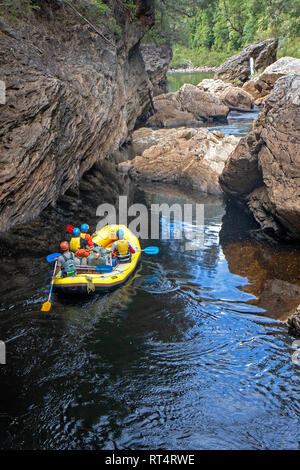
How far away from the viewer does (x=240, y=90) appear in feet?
86.8

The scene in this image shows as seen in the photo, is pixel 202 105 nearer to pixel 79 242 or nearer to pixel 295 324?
pixel 79 242

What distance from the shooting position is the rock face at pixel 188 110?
23.9 m

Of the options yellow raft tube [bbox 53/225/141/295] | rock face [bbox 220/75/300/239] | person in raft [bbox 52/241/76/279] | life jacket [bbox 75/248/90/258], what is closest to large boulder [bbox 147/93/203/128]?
rock face [bbox 220/75/300/239]

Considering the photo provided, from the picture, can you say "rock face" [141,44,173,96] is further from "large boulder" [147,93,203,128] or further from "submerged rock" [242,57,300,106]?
"submerged rock" [242,57,300,106]

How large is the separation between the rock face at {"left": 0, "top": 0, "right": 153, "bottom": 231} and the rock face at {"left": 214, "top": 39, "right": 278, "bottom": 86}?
1537 cm

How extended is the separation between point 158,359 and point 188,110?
2159 cm

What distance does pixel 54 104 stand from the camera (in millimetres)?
10289

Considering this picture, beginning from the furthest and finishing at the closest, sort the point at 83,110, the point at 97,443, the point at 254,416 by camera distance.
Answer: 1. the point at 83,110
2. the point at 254,416
3. the point at 97,443

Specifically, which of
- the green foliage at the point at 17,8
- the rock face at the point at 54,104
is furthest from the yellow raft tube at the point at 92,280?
the green foliage at the point at 17,8

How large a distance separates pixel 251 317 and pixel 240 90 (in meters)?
23.1

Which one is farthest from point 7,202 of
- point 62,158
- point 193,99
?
point 193,99

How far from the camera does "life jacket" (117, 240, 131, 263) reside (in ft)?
25.8

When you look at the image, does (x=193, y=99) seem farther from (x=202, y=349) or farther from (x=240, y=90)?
(x=202, y=349)

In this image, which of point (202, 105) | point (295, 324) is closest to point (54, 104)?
point (295, 324)
